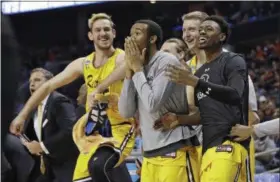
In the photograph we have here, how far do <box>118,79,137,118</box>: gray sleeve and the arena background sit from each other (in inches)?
27.6

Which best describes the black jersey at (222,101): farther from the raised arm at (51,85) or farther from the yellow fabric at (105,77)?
the raised arm at (51,85)

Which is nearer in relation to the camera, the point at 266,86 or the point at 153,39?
the point at 153,39

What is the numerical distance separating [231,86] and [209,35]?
1.28ft

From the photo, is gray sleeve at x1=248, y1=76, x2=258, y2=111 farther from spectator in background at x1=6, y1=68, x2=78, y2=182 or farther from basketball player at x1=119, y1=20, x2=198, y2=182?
spectator in background at x1=6, y1=68, x2=78, y2=182

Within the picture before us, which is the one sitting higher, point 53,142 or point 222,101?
point 222,101

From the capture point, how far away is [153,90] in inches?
141

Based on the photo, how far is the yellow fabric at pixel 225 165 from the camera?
345cm

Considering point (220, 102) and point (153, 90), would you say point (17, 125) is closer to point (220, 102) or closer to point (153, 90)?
point (153, 90)

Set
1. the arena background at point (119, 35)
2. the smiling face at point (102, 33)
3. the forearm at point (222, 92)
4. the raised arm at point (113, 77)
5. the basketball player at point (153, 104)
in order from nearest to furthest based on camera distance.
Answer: the forearm at point (222, 92) < the basketball player at point (153, 104) < the raised arm at point (113, 77) < the smiling face at point (102, 33) < the arena background at point (119, 35)

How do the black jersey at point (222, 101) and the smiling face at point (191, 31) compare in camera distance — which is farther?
the smiling face at point (191, 31)

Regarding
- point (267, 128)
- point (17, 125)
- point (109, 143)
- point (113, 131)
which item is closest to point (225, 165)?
point (267, 128)

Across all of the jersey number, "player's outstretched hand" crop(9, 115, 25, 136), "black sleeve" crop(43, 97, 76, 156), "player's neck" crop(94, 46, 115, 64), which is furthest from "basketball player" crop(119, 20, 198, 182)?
"black sleeve" crop(43, 97, 76, 156)

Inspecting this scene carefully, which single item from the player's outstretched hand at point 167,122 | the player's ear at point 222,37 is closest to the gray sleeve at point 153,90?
the player's outstretched hand at point 167,122

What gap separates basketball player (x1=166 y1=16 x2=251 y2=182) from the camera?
3.38m
